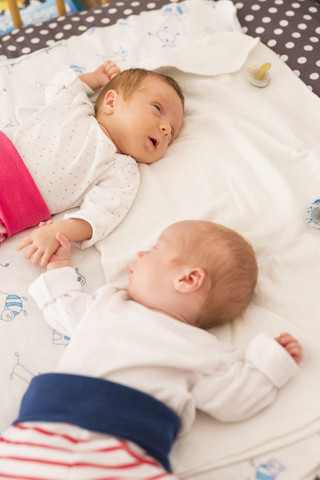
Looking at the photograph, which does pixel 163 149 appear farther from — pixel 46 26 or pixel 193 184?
pixel 46 26

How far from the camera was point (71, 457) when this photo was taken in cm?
78

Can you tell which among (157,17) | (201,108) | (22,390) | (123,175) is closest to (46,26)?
(157,17)

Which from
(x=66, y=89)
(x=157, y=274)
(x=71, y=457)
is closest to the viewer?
(x=71, y=457)

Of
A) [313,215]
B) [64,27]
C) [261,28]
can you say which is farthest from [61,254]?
[261,28]

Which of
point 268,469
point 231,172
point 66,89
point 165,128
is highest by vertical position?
point 66,89

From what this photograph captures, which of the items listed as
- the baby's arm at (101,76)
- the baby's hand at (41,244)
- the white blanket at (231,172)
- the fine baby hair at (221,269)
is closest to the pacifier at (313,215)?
the white blanket at (231,172)

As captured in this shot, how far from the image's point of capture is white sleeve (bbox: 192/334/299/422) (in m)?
0.87

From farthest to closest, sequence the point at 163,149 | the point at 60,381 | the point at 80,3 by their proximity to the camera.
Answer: the point at 80,3
the point at 163,149
the point at 60,381

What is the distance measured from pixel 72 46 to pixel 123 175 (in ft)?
1.99

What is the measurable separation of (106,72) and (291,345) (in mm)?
997

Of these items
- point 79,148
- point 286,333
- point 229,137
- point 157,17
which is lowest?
point 286,333

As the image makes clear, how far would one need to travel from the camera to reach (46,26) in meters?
1.69

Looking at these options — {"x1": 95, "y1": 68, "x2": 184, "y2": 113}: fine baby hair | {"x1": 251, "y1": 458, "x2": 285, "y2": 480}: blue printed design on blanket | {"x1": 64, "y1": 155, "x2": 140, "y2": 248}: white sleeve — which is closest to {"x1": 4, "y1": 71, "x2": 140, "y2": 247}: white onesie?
{"x1": 64, "y1": 155, "x2": 140, "y2": 248}: white sleeve

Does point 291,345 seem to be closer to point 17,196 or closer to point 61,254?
point 61,254
